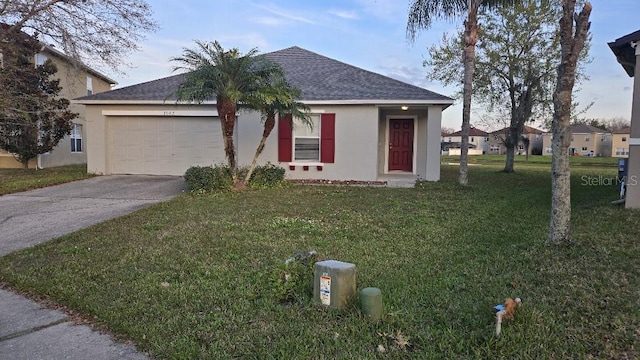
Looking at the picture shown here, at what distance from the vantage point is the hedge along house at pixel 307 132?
44.1 feet

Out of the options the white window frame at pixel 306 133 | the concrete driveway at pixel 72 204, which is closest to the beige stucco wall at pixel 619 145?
the white window frame at pixel 306 133

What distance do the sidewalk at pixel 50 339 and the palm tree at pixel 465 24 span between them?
1136 centimetres

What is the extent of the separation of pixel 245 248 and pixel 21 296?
7.77 feet

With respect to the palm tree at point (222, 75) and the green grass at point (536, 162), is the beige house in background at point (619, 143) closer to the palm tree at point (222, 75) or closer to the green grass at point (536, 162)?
the green grass at point (536, 162)

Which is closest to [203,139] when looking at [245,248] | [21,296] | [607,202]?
[245,248]

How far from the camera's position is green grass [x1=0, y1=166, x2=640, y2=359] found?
2.95 m

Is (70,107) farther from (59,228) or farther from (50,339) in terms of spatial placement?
(50,339)

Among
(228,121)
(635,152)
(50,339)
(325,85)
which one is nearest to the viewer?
(50,339)

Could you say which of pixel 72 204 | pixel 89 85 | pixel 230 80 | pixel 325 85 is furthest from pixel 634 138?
pixel 89 85

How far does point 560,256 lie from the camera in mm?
4828

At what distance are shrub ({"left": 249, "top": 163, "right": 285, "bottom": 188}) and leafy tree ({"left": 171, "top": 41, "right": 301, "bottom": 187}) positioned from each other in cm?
163

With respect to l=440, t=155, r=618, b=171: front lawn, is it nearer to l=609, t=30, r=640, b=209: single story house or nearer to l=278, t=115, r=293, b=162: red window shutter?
l=278, t=115, r=293, b=162: red window shutter

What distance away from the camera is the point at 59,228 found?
6812 mm

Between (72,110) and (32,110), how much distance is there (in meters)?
6.61
